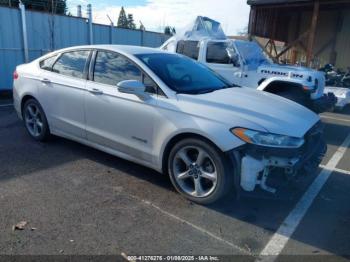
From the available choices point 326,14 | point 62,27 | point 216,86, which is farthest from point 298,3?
point 216,86

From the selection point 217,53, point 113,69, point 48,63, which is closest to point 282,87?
point 217,53

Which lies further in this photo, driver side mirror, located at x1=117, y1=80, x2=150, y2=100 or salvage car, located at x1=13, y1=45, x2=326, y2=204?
driver side mirror, located at x1=117, y1=80, x2=150, y2=100

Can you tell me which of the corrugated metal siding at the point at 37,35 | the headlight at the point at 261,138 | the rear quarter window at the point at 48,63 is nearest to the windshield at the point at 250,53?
the rear quarter window at the point at 48,63

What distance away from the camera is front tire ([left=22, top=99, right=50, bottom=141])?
5.23m

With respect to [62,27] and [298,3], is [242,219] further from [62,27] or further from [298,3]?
[298,3]

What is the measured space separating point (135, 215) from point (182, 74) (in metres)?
1.90

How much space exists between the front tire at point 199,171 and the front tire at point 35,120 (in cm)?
256

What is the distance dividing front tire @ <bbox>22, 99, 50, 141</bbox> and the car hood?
2.66 m

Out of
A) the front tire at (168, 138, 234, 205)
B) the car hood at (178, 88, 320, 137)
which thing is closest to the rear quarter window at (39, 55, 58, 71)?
the car hood at (178, 88, 320, 137)

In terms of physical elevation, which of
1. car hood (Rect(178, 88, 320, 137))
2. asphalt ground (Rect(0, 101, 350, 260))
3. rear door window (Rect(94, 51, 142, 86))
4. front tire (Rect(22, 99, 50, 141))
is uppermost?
rear door window (Rect(94, 51, 142, 86))

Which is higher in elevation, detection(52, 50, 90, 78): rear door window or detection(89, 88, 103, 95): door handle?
detection(52, 50, 90, 78): rear door window

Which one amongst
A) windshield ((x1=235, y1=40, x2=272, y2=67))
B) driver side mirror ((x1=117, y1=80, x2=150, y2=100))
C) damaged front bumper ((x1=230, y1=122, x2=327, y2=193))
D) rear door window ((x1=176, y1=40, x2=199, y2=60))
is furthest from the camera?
rear door window ((x1=176, y1=40, x2=199, y2=60))

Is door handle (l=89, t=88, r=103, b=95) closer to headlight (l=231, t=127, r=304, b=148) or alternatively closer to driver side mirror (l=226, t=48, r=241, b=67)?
headlight (l=231, t=127, r=304, b=148)

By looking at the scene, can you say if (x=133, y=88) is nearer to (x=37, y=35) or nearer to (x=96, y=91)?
(x=96, y=91)
